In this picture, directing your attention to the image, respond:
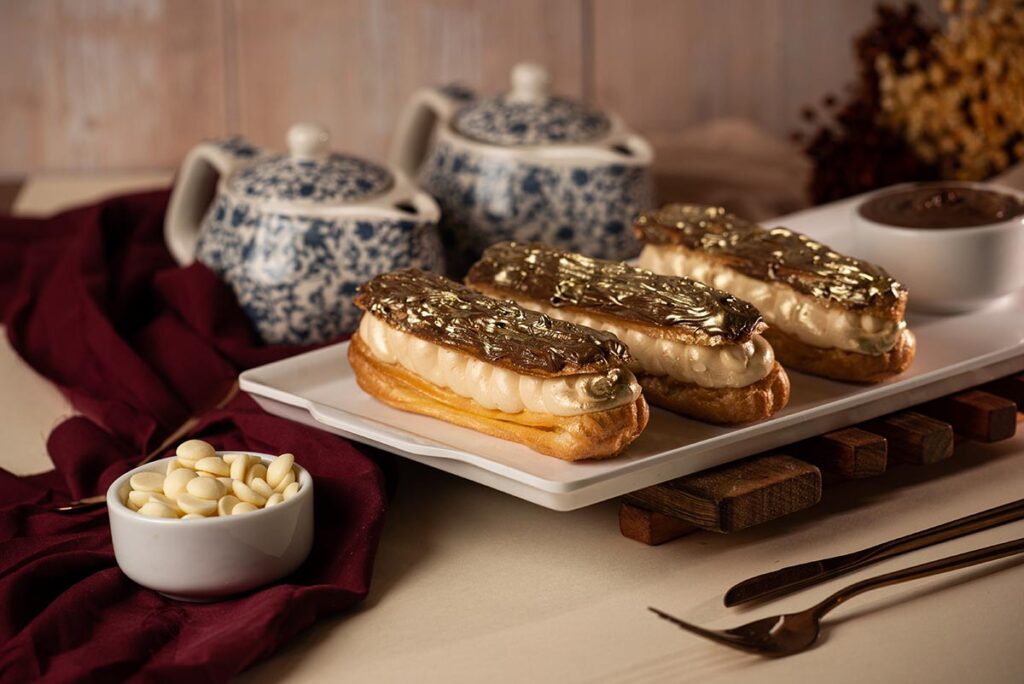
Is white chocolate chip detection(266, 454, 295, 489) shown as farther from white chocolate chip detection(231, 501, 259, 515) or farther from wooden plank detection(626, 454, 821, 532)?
wooden plank detection(626, 454, 821, 532)

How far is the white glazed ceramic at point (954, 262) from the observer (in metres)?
1.24

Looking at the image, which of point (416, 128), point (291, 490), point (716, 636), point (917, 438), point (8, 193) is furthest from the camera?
point (8, 193)

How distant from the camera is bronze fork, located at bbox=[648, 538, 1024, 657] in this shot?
0.84 meters

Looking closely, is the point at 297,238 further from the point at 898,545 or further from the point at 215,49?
the point at 215,49

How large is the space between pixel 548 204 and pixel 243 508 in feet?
2.22

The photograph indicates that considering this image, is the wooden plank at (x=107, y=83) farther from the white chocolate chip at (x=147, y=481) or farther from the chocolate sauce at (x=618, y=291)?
the white chocolate chip at (x=147, y=481)

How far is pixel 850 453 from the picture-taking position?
3.35ft

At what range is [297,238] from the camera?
52.6 inches

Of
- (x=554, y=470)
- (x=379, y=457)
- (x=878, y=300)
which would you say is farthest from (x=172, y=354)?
(x=878, y=300)

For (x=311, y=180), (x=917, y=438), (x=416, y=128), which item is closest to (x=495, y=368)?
(x=917, y=438)

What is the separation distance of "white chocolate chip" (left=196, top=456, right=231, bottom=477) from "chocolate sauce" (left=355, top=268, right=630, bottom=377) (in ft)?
0.62

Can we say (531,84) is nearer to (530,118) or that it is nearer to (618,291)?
(530,118)

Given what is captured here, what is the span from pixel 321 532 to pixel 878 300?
49cm

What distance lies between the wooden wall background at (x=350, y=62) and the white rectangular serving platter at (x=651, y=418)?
4.51 ft
